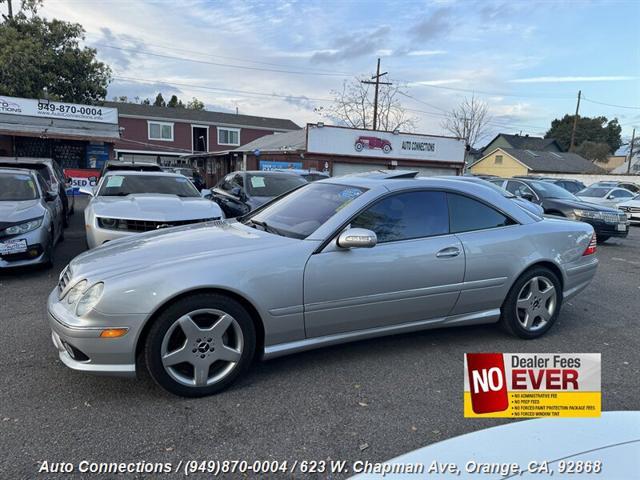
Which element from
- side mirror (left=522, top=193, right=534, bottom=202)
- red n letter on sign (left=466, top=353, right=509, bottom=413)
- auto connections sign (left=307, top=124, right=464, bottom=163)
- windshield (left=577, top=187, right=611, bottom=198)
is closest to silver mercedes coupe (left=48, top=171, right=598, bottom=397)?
red n letter on sign (left=466, top=353, right=509, bottom=413)

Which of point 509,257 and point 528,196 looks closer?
point 509,257

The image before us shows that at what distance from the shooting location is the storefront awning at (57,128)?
19266 mm

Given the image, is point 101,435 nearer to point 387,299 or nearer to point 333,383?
point 333,383

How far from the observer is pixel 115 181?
24.7 feet

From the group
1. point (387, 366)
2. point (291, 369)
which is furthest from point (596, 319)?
point (291, 369)

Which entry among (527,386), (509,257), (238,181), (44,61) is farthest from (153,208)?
(44,61)

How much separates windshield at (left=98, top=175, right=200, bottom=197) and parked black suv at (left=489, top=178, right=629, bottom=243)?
28.2ft

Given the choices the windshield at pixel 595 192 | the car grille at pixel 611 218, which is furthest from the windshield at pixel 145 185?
the windshield at pixel 595 192

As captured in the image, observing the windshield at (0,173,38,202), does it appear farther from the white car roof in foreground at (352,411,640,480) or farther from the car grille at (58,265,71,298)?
the white car roof in foreground at (352,411,640,480)

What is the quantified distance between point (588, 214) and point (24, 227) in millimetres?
11234

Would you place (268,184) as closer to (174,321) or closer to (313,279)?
(313,279)

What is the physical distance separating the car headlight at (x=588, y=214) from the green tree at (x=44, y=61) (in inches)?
1203

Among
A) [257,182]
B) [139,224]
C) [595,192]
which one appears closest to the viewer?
[139,224]

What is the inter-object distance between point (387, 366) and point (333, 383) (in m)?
0.54
